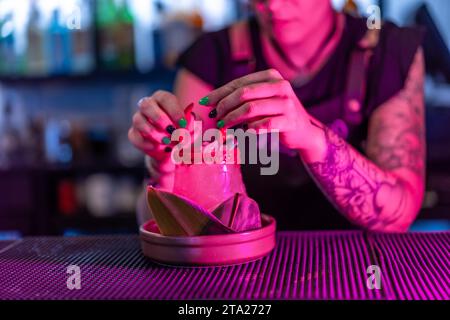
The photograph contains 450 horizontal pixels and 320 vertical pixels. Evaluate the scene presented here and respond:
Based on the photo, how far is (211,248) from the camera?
0.78 m

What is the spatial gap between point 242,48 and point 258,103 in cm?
67

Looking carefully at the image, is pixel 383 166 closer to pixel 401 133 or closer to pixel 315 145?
pixel 401 133

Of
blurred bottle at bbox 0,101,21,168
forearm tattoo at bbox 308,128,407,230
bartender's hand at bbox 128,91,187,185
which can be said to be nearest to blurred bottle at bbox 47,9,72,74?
blurred bottle at bbox 0,101,21,168

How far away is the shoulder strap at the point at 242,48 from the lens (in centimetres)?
145

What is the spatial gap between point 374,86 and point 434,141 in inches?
57.0

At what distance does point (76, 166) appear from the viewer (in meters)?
2.78

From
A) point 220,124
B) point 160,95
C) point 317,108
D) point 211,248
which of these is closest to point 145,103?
point 160,95

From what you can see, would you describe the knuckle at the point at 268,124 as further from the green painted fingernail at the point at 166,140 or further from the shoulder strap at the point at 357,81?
the shoulder strap at the point at 357,81

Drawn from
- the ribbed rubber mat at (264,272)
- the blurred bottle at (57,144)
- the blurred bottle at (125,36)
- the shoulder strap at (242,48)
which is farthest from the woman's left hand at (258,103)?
the blurred bottle at (57,144)

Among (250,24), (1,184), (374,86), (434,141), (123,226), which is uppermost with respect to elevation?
(250,24)

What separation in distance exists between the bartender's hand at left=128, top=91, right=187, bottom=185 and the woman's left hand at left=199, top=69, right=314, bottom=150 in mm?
60

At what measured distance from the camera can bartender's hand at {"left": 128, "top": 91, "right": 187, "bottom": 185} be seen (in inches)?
35.1
